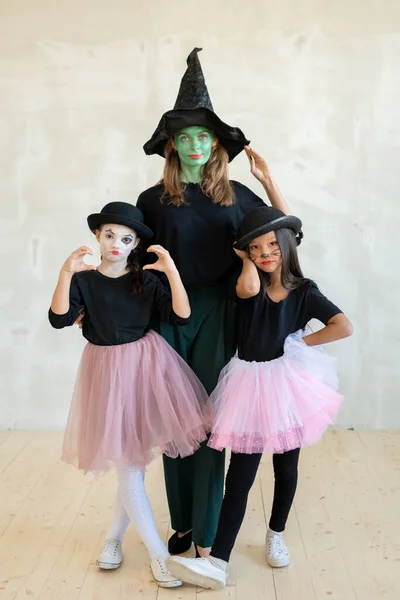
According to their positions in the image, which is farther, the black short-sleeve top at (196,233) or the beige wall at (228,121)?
the beige wall at (228,121)

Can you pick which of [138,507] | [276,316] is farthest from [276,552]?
[276,316]

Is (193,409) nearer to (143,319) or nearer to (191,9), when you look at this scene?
(143,319)

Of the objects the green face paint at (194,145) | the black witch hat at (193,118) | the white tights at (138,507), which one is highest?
the black witch hat at (193,118)

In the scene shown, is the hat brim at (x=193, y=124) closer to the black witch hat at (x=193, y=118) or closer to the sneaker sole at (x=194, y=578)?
the black witch hat at (x=193, y=118)

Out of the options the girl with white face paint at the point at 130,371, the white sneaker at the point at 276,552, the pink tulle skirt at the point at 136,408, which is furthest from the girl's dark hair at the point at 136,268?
the white sneaker at the point at 276,552

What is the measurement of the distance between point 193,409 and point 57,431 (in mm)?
1873

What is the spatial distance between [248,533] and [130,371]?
872 millimetres

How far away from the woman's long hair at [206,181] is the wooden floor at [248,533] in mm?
1210

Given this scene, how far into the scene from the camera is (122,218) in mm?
2203

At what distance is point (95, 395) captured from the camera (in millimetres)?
2271

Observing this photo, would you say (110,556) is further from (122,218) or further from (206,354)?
(122,218)

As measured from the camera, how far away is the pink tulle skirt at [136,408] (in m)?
2.23

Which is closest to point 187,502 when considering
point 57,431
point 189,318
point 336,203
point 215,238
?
point 189,318

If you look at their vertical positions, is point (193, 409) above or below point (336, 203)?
below
